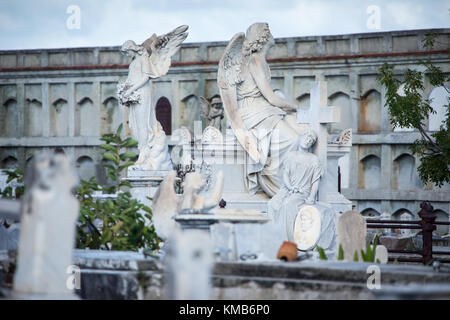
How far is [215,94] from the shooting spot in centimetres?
4212

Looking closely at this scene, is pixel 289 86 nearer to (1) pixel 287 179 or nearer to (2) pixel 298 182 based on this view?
(1) pixel 287 179

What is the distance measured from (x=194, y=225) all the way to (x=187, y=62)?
3217 centimetres

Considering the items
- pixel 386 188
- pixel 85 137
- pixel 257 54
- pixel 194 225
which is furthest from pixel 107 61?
pixel 194 225

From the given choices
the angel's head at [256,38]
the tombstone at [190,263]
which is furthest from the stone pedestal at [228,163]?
the tombstone at [190,263]

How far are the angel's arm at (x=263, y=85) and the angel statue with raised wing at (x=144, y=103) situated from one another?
2184 millimetres

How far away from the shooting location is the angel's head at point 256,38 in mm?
18688

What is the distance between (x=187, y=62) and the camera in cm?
4284

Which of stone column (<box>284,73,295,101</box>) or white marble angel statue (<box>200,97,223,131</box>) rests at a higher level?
stone column (<box>284,73,295,101</box>)

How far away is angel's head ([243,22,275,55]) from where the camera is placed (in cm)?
1869

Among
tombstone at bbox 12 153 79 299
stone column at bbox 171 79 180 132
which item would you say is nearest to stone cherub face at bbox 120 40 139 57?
tombstone at bbox 12 153 79 299

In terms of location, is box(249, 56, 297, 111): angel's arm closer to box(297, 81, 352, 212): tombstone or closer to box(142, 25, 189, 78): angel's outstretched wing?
box(297, 81, 352, 212): tombstone

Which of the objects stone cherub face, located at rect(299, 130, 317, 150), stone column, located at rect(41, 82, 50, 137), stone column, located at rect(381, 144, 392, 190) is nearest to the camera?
stone cherub face, located at rect(299, 130, 317, 150)

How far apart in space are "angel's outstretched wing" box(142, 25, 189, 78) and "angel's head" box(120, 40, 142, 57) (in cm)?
23
